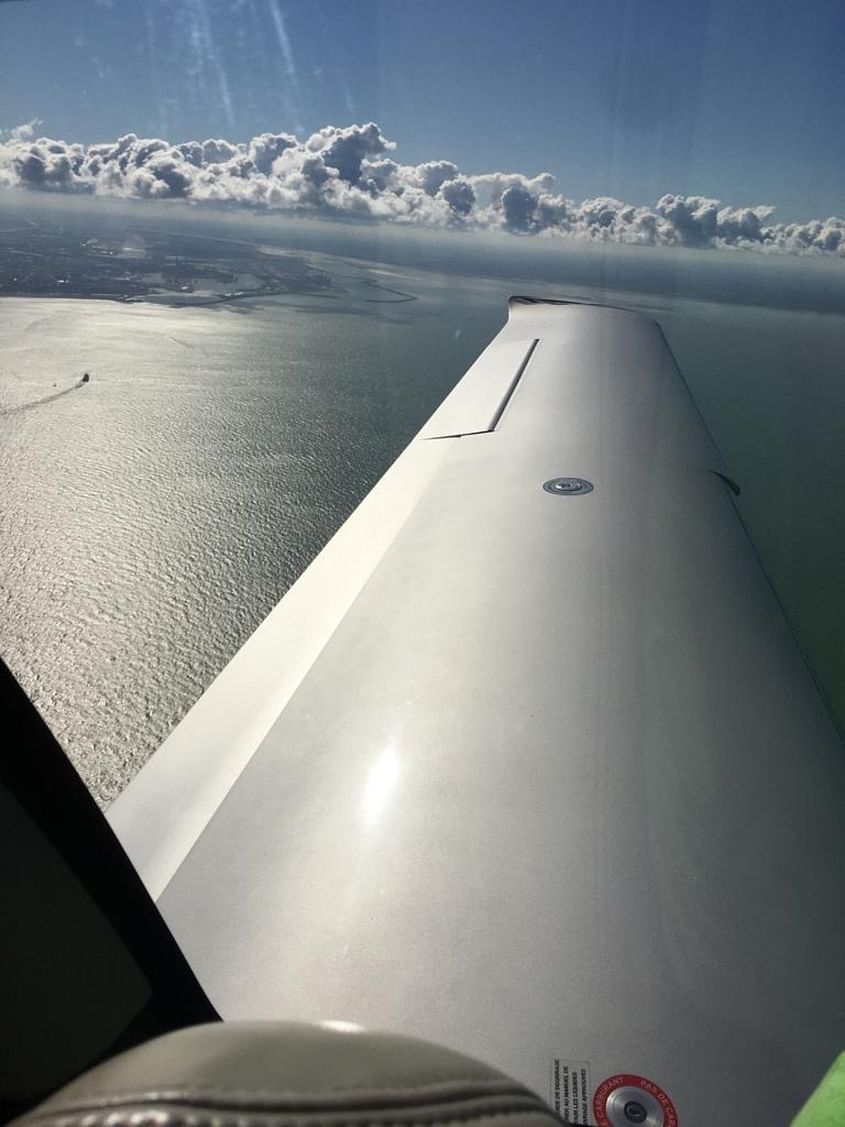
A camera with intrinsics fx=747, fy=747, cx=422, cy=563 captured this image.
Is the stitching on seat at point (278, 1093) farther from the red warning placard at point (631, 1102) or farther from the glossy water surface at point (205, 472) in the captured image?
the glossy water surface at point (205, 472)

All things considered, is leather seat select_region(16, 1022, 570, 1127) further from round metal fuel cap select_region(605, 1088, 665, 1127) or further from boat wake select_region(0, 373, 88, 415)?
boat wake select_region(0, 373, 88, 415)

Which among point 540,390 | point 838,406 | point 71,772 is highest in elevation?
point 71,772

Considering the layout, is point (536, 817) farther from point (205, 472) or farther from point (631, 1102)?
point (205, 472)

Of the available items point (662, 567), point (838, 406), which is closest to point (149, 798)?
point (662, 567)

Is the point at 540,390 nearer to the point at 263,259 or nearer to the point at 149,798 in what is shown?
the point at 149,798

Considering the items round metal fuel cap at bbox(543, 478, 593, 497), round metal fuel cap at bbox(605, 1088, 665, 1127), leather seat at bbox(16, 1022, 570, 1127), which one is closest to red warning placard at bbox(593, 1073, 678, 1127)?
round metal fuel cap at bbox(605, 1088, 665, 1127)

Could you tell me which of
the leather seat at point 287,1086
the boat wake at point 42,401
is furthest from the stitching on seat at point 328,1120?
the boat wake at point 42,401
